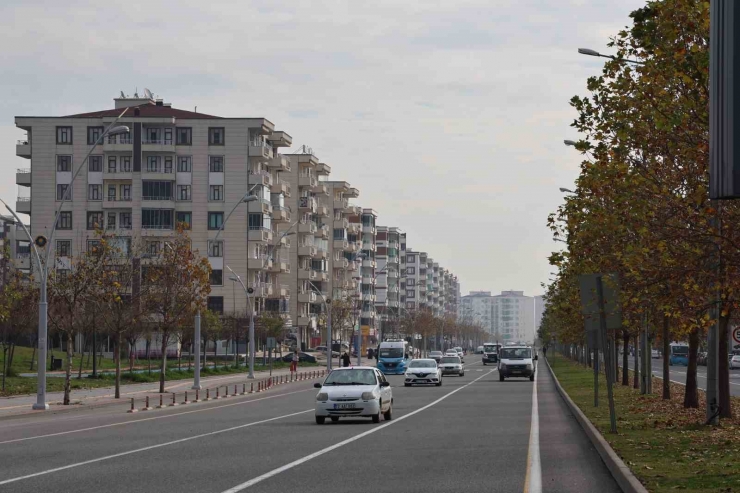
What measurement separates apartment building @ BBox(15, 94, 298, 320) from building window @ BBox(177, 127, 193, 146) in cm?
A: 9

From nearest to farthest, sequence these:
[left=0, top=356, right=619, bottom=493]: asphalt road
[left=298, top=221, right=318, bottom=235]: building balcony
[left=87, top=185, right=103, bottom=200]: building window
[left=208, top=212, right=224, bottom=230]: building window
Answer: [left=0, top=356, right=619, bottom=493]: asphalt road → [left=87, top=185, right=103, bottom=200]: building window → [left=208, top=212, right=224, bottom=230]: building window → [left=298, top=221, right=318, bottom=235]: building balcony

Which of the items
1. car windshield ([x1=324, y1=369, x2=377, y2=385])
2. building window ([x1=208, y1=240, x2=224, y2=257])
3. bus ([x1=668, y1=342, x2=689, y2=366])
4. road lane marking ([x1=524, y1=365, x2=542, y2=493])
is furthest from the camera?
bus ([x1=668, y1=342, x2=689, y2=366])

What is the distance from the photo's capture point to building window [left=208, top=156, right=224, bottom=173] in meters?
116

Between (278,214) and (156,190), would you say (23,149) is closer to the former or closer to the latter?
(156,190)

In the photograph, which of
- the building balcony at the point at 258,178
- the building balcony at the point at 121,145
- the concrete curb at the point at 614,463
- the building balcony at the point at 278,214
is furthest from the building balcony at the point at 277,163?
the concrete curb at the point at 614,463

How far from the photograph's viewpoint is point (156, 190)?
114688mm

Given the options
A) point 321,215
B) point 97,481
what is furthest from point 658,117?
point 321,215

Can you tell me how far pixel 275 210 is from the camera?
4961 inches

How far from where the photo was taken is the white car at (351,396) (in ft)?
98.6

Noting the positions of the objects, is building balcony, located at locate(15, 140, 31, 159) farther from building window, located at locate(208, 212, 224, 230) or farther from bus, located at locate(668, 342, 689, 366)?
bus, located at locate(668, 342, 689, 366)

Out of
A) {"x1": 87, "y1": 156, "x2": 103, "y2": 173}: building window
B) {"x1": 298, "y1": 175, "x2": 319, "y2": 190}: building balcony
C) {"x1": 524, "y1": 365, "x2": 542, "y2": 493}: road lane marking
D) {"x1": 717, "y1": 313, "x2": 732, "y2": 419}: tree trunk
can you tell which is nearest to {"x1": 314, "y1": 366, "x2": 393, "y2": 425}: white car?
{"x1": 524, "y1": 365, "x2": 542, "y2": 493}: road lane marking

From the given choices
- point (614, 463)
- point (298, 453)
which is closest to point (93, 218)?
point (298, 453)

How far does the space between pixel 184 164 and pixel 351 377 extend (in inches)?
3428

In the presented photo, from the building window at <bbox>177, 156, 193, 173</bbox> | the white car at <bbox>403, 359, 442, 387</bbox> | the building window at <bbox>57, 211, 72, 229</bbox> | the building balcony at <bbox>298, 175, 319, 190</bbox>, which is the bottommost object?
the white car at <bbox>403, 359, 442, 387</bbox>
